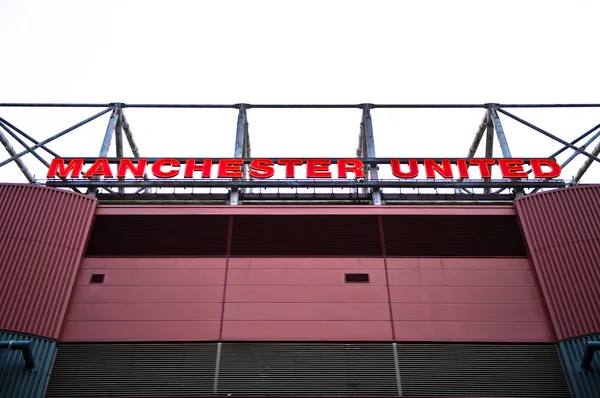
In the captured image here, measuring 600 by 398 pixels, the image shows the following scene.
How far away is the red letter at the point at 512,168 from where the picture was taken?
25.7 m

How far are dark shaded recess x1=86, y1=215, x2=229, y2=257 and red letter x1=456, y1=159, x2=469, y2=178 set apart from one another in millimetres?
12698

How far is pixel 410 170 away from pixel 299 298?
10622mm

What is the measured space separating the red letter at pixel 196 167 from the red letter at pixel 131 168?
224 cm

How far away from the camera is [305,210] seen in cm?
2219

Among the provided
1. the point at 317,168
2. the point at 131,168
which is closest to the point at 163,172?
the point at 131,168

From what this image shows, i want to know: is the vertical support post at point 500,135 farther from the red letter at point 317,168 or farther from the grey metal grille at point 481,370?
the grey metal grille at point 481,370

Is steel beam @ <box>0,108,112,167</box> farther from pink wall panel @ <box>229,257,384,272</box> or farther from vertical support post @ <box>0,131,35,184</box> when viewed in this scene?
pink wall panel @ <box>229,257,384,272</box>

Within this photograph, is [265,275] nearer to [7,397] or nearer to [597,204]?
[7,397]

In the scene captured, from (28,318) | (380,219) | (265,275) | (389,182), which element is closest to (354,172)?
(389,182)

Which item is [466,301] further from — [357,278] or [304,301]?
[304,301]

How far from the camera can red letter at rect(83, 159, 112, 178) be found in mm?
25359

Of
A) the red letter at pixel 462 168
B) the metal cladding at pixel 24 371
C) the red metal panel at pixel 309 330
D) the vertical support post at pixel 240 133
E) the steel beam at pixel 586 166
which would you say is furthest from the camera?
the steel beam at pixel 586 166

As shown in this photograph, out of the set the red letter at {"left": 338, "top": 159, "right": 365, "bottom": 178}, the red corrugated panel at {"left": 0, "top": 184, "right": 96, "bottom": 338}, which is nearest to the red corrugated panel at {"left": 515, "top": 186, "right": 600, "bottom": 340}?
the red letter at {"left": 338, "top": 159, "right": 365, "bottom": 178}

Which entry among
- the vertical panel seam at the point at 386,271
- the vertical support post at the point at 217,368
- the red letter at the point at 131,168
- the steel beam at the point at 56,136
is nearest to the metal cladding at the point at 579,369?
the vertical panel seam at the point at 386,271
